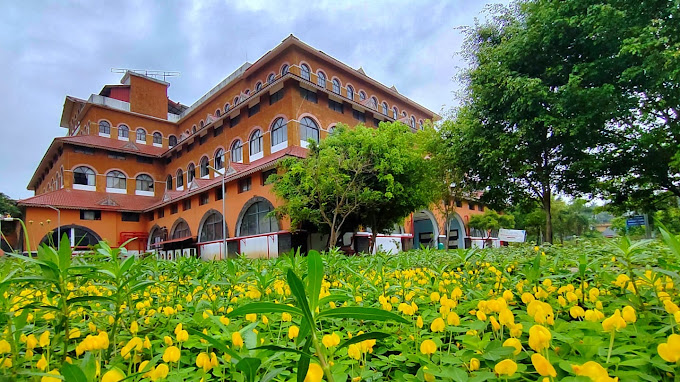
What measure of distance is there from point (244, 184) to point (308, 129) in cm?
462

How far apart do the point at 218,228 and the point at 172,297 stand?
66.3 feet

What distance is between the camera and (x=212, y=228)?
21.6m

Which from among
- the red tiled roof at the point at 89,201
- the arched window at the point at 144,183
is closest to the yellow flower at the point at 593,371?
the red tiled roof at the point at 89,201

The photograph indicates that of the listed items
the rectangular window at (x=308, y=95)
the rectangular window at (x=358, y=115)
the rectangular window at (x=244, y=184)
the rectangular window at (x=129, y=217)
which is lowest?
the rectangular window at (x=129, y=217)

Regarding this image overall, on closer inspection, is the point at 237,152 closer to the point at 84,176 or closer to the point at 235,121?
the point at 235,121

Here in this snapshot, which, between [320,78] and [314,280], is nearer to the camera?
[314,280]

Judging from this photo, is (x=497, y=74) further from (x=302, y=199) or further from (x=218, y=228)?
(x=218, y=228)

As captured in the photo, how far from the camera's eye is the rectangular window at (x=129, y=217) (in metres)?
26.5

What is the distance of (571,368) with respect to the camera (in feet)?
2.41

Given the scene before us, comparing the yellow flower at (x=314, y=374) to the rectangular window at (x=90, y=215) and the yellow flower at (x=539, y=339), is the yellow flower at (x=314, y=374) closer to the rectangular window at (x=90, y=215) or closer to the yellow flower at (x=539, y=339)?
the yellow flower at (x=539, y=339)

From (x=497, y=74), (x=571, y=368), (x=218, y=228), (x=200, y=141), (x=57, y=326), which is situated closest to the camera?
(x=571, y=368)

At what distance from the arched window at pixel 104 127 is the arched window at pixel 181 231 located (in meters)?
11.3

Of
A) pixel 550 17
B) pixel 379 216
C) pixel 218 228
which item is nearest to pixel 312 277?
pixel 550 17

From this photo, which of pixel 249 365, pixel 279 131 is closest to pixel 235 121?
pixel 279 131
